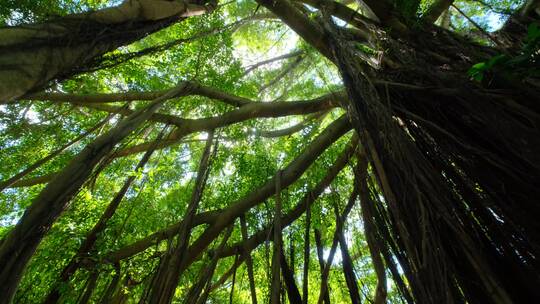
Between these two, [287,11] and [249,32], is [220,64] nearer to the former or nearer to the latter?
[287,11]

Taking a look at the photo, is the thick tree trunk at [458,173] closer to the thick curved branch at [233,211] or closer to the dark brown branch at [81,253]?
the thick curved branch at [233,211]

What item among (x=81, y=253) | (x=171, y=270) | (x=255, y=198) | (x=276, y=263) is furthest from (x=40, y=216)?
(x=255, y=198)

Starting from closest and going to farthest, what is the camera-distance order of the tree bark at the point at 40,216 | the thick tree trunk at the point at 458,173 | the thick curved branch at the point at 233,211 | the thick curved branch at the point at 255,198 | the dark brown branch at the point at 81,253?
the tree bark at the point at 40,216, the thick tree trunk at the point at 458,173, the dark brown branch at the point at 81,253, the thick curved branch at the point at 233,211, the thick curved branch at the point at 255,198

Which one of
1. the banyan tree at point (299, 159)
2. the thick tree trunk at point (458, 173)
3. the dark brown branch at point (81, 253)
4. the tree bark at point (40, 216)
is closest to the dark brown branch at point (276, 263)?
the banyan tree at point (299, 159)

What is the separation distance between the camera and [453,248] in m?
1.50

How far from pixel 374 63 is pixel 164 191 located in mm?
3064

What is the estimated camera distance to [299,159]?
265 cm

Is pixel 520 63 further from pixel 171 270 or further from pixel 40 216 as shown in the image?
pixel 40 216

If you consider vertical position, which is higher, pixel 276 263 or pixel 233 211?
pixel 233 211

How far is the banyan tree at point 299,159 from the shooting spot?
143 centimetres

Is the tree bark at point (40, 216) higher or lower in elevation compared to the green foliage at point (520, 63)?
lower

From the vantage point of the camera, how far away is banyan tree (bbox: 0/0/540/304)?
56.4 inches

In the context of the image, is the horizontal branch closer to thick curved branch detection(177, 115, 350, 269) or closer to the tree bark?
thick curved branch detection(177, 115, 350, 269)

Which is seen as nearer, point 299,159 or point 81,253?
point 81,253
